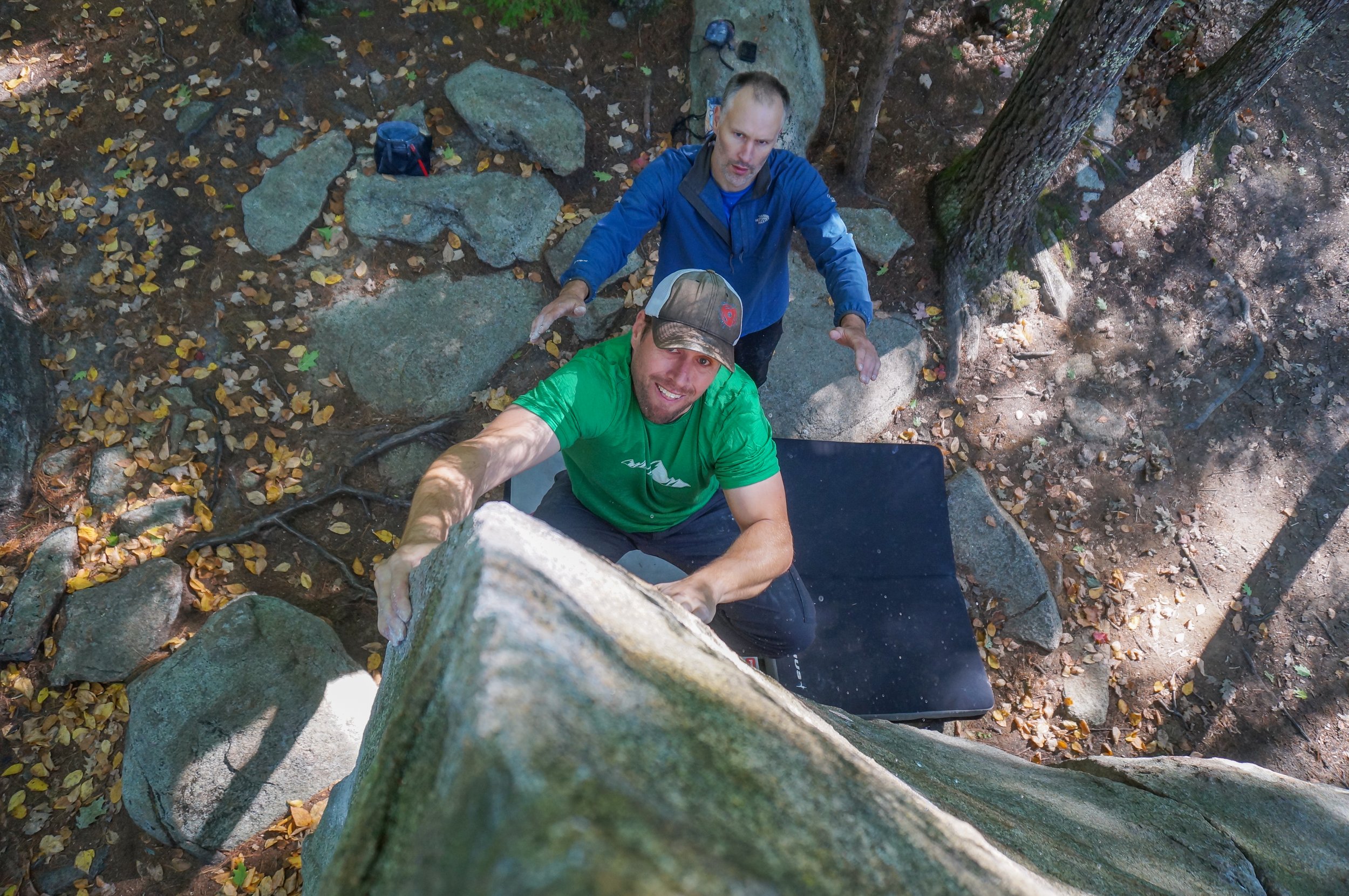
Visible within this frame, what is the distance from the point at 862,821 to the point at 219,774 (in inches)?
142

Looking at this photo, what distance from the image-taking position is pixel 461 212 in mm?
5738

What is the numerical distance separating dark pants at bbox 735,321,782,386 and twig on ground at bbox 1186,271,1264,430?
391 cm

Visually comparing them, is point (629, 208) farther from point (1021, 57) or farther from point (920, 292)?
point (1021, 57)

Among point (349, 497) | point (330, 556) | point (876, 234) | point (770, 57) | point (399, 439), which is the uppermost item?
point (770, 57)

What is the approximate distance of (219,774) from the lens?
359 centimetres

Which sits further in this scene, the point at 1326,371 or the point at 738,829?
the point at 1326,371

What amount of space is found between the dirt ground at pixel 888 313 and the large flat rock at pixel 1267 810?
6.06 feet

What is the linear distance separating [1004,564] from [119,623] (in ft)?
18.6

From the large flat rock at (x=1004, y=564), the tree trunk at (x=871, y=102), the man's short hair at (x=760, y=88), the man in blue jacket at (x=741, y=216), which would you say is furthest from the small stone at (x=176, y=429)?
the tree trunk at (x=871, y=102)

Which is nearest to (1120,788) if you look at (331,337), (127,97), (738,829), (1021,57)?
(738,829)

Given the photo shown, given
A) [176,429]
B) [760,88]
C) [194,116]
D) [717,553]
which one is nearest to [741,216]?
[760,88]

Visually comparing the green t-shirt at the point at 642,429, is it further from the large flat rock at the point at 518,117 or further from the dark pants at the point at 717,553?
the large flat rock at the point at 518,117


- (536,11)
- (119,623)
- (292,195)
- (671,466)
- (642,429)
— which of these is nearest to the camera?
(642,429)

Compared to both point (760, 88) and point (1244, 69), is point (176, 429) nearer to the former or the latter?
point (760, 88)
